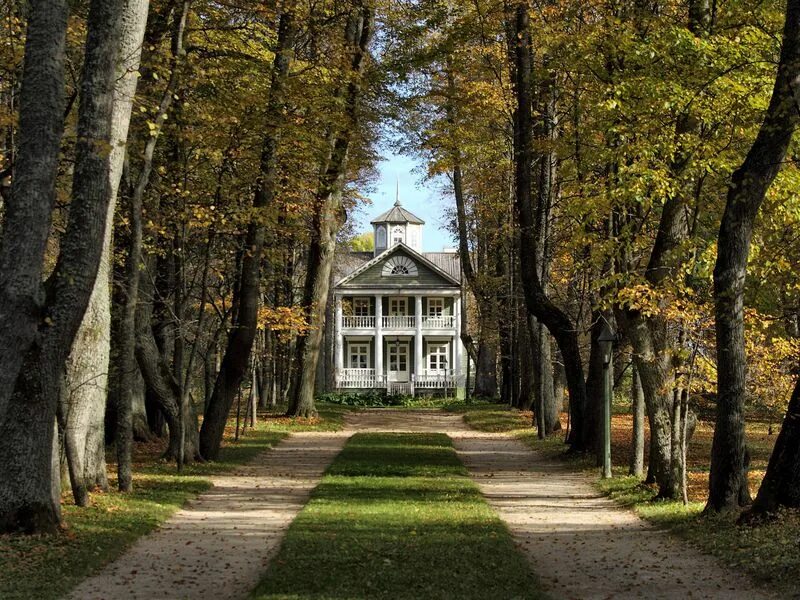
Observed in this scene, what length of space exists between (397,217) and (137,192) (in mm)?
57118

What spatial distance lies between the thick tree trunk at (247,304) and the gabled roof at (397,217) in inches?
2005

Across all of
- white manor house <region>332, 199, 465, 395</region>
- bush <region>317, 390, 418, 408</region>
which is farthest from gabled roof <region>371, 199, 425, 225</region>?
bush <region>317, 390, 418, 408</region>

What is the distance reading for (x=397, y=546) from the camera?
35.1ft

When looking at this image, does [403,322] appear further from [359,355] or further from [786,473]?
[786,473]

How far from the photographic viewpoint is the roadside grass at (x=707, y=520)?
9.44 meters

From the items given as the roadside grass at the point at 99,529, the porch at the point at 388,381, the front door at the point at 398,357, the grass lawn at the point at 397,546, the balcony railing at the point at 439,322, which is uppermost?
the balcony railing at the point at 439,322

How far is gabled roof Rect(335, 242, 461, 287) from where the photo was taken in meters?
59.9

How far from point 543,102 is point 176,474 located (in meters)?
12.6

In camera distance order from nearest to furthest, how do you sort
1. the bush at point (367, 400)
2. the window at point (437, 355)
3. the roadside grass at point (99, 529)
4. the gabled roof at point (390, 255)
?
1. the roadside grass at point (99, 529)
2. the bush at point (367, 400)
3. the gabled roof at point (390, 255)
4. the window at point (437, 355)

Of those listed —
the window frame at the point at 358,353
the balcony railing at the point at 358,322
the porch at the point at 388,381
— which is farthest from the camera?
the window frame at the point at 358,353

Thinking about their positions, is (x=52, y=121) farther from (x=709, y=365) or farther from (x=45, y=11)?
(x=709, y=365)

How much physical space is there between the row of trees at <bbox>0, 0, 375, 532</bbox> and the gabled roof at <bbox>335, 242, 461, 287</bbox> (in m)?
30.6

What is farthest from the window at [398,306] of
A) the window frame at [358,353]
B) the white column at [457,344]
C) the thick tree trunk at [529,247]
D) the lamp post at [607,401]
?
the lamp post at [607,401]

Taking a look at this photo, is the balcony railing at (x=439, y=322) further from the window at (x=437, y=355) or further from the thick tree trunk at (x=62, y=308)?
the thick tree trunk at (x=62, y=308)
